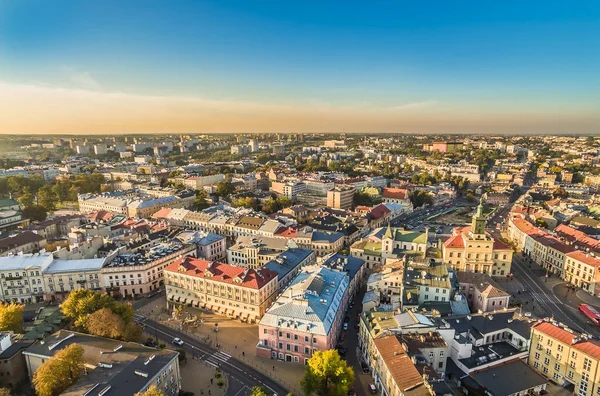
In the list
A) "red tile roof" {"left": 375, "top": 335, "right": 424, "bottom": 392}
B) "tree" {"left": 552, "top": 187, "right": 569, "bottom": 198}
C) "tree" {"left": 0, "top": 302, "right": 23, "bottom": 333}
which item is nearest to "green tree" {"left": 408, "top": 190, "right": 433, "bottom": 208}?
"tree" {"left": 552, "top": 187, "right": 569, "bottom": 198}

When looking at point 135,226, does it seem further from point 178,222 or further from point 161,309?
point 161,309

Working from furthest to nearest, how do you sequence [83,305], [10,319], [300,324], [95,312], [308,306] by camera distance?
[83,305], [10,319], [308,306], [95,312], [300,324]


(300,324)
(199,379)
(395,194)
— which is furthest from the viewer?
(395,194)

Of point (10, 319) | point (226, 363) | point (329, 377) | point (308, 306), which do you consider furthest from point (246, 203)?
point (329, 377)

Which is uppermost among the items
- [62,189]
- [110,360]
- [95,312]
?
[95,312]

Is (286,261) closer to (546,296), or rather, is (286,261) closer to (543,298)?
(543,298)

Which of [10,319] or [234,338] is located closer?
[10,319]
